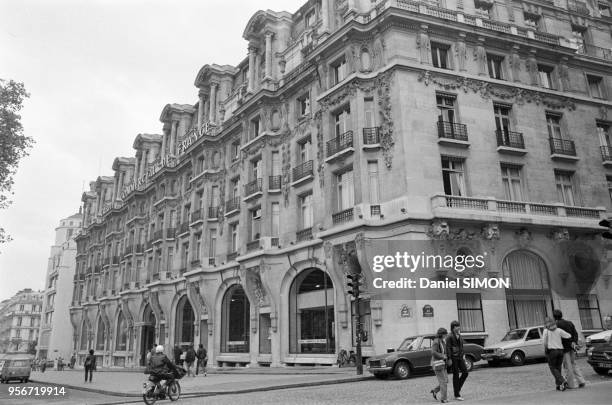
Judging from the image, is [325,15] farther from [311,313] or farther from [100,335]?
[100,335]

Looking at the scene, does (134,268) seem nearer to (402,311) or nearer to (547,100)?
(402,311)

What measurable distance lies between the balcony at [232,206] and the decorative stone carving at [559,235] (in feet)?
65.1

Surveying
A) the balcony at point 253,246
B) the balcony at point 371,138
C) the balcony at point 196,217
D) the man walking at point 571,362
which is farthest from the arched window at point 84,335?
the man walking at point 571,362

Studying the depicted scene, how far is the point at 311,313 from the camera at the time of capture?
28984mm

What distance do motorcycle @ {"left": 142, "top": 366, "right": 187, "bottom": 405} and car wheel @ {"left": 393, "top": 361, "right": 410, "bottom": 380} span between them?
7.60 m

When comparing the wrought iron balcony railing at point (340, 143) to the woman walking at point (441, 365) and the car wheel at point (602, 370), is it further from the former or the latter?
the woman walking at point (441, 365)

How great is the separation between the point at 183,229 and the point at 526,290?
1082 inches

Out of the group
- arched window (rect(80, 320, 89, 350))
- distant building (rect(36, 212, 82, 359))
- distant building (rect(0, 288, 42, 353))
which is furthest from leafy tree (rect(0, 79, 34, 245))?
distant building (rect(0, 288, 42, 353))

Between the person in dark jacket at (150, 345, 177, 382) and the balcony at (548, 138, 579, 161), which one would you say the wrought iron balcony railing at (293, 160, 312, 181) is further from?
the person in dark jacket at (150, 345, 177, 382)

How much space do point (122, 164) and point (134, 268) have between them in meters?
16.7

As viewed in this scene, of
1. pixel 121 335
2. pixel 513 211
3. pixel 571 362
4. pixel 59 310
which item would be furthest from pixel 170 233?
pixel 59 310

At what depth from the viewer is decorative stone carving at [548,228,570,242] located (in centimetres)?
2630

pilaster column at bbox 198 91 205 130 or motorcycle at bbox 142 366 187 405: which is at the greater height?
pilaster column at bbox 198 91 205 130

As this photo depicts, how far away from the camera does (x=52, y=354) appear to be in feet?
256
